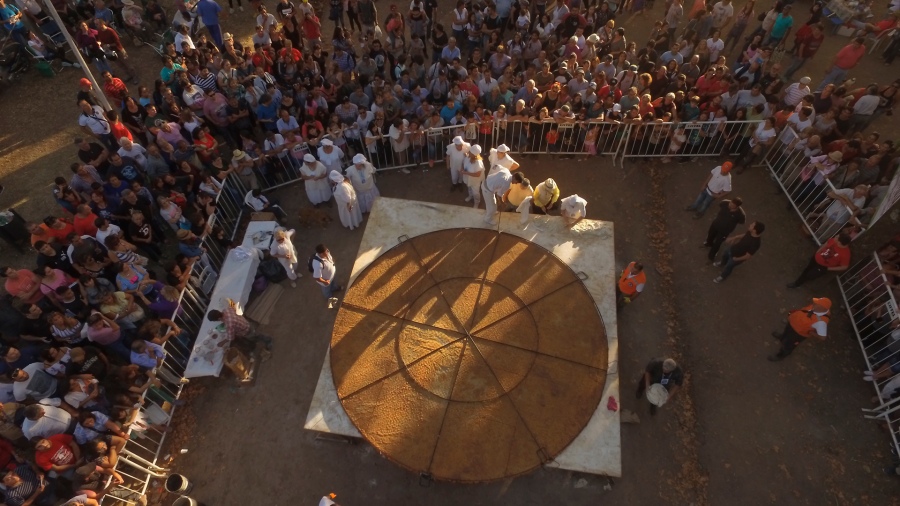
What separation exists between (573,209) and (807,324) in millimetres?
4371

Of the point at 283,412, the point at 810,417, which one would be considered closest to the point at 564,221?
the point at 810,417

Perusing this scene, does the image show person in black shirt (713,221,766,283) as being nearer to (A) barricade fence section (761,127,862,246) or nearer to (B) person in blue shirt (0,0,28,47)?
(A) barricade fence section (761,127,862,246)

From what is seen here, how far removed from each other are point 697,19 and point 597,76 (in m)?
5.15

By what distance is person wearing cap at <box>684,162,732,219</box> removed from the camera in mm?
10495

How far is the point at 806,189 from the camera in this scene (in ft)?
36.1

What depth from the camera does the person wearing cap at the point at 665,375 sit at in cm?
799

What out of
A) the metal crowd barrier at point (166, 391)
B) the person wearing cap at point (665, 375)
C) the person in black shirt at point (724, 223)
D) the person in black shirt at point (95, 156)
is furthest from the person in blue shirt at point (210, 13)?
the person wearing cap at point (665, 375)

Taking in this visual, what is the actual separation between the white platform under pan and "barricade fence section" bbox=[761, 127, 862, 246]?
4.70 meters

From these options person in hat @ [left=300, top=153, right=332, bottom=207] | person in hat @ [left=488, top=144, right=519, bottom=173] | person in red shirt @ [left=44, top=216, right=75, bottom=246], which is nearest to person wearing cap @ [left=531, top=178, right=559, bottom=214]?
person in hat @ [left=488, top=144, right=519, bottom=173]

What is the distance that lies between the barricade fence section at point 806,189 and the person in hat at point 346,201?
31.7 ft

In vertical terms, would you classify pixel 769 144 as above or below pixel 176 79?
below

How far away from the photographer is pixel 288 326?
10.2 m

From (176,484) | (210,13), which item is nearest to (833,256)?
(176,484)

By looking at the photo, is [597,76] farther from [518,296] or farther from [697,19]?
[518,296]
